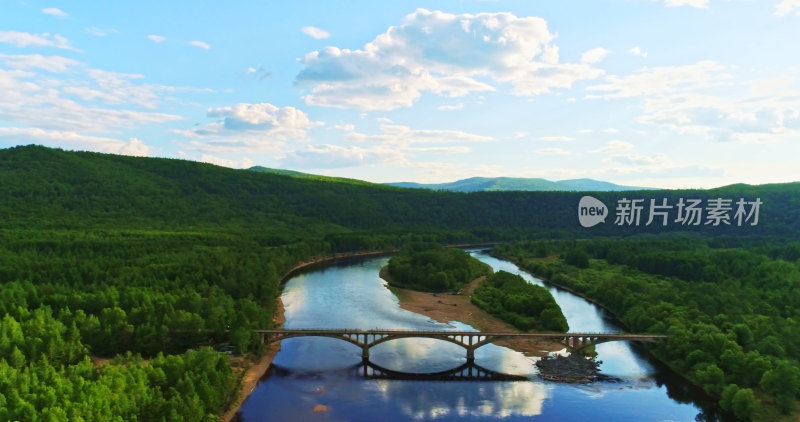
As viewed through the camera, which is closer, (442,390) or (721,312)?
(442,390)

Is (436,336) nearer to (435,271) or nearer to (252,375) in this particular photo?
(252,375)

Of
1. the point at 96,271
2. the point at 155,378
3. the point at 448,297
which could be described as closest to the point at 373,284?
the point at 448,297

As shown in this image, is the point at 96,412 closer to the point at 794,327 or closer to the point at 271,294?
the point at 271,294

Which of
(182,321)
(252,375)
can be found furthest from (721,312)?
(182,321)

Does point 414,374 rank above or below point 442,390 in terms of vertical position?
above

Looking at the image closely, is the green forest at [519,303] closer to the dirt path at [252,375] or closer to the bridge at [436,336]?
the bridge at [436,336]

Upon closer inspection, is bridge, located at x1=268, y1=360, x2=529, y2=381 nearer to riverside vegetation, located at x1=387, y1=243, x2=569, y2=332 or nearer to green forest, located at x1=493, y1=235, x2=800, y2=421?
riverside vegetation, located at x1=387, y1=243, x2=569, y2=332

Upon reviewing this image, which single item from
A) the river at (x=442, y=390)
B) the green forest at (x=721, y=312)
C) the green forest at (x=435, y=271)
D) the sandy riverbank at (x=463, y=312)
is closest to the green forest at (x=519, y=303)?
the sandy riverbank at (x=463, y=312)
